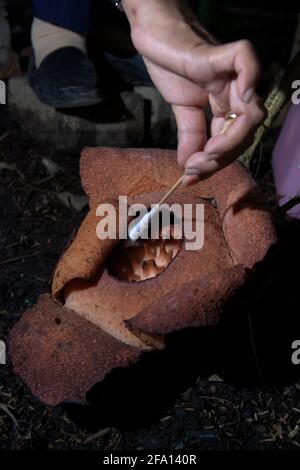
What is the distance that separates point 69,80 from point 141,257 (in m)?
1.02

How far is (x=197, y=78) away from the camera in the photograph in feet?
3.42

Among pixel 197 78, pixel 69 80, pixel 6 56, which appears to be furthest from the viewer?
pixel 6 56

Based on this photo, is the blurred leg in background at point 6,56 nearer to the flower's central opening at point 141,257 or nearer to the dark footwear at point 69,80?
the dark footwear at point 69,80

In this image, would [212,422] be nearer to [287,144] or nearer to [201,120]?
[201,120]

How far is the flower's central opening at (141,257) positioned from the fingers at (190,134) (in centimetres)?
20

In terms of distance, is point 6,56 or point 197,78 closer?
point 197,78

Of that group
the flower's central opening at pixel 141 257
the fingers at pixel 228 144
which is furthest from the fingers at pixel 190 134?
the flower's central opening at pixel 141 257

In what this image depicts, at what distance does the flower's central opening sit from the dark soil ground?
0.17 meters

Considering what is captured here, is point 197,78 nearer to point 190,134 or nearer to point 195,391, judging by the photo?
point 190,134

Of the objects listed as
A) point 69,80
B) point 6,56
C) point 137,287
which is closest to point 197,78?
point 137,287

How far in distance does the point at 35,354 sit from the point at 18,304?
0.49 metres

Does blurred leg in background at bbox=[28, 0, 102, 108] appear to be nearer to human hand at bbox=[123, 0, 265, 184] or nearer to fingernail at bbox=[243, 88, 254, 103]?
human hand at bbox=[123, 0, 265, 184]

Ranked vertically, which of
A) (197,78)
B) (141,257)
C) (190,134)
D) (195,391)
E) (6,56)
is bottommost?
(195,391)

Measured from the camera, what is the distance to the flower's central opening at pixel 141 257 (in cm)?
129
